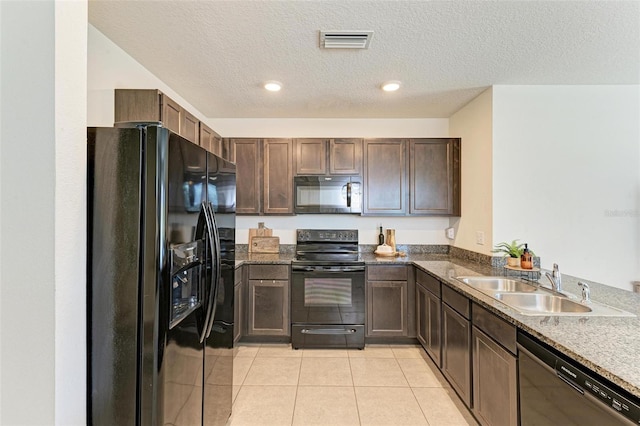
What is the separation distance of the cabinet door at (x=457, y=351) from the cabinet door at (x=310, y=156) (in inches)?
77.8

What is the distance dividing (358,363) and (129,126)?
2660 mm

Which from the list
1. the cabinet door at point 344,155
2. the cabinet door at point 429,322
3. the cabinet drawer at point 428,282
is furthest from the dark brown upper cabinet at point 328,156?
the cabinet door at point 429,322

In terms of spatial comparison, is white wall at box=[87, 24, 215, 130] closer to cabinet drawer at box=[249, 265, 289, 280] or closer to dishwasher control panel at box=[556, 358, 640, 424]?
cabinet drawer at box=[249, 265, 289, 280]

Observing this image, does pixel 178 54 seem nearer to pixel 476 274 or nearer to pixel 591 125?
pixel 476 274

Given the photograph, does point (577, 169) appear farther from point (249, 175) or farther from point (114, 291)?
point (114, 291)

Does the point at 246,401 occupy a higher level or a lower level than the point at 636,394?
lower

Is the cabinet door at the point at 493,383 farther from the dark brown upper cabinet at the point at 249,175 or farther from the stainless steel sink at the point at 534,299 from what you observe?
the dark brown upper cabinet at the point at 249,175

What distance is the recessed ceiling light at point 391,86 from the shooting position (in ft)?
8.63

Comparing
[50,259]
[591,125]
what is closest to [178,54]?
[50,259]

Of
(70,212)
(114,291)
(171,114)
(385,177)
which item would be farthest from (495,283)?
(171,114)

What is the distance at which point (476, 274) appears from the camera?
2467mm

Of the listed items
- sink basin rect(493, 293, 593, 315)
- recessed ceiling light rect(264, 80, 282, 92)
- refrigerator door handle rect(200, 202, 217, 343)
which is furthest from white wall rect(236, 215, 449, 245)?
refrigerator door handle rect(200, 202, 217, 343)

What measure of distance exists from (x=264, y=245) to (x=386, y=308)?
1.61 m

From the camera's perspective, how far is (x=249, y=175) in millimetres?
3445
